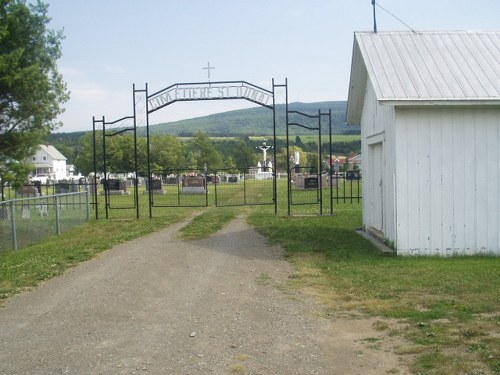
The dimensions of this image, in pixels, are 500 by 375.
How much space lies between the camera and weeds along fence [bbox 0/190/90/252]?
49.6 feet

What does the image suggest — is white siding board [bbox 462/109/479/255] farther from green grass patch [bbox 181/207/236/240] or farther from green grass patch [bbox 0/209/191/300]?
green grass patch [bbox 0/209/191/300]

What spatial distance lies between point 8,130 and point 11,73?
7.71 feet

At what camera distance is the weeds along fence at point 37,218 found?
1512cm

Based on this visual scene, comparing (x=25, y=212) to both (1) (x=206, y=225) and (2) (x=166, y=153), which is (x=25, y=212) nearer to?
(1) (x=206, y=225)

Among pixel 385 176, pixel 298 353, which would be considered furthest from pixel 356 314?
pixel 385 176

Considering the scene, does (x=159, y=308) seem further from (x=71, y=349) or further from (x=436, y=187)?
(x=436, y=187)

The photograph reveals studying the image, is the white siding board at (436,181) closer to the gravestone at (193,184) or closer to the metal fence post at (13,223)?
the metal fence post at (13,223)

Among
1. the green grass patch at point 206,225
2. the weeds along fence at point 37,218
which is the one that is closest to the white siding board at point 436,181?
the green grass patch at point 206,225

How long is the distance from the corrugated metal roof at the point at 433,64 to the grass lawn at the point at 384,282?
3304 millimetres

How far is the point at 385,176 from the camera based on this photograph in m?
13.5

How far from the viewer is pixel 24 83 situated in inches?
752

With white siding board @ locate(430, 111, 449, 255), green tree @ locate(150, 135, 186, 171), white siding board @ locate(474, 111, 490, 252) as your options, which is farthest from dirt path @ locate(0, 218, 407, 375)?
green tree @ locate(150, 135, 186, 171)

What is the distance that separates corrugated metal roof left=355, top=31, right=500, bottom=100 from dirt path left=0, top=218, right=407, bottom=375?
441 cm

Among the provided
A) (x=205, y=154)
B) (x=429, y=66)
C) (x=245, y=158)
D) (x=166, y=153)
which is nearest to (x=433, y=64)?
(x=429, y=66)
